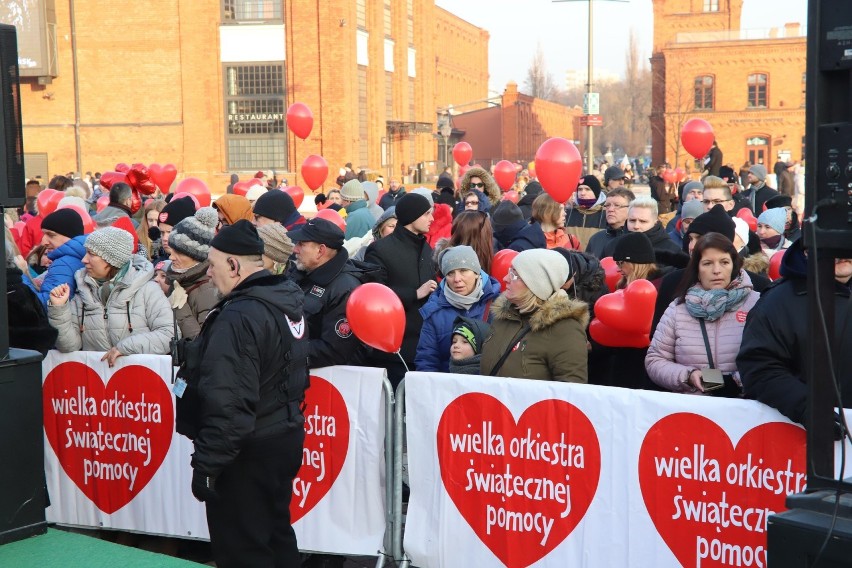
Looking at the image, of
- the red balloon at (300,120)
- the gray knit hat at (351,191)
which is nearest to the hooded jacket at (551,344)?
the gray knit hat at (351,191)

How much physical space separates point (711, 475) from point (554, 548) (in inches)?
36.8

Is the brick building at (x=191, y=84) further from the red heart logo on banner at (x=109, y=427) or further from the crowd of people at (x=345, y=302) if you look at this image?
the red heart logo on banner at (x=109, y=427)

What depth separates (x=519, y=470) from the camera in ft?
17.7

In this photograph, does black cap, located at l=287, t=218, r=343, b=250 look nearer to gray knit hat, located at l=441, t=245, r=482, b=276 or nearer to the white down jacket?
gray knit hat, located at l=441, t=245, r=482, b=276

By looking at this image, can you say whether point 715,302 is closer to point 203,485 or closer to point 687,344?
point 687,344

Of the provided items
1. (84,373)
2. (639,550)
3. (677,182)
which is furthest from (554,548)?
(677,182)

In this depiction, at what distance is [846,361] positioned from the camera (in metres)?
4.64

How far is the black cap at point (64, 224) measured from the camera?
7793 millimetres

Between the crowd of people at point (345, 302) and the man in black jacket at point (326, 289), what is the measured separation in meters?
0.01

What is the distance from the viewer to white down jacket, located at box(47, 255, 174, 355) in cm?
657

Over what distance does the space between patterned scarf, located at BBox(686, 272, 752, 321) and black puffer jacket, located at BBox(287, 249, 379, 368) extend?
6.53 feet

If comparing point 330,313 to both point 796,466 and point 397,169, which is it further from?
point 397,169

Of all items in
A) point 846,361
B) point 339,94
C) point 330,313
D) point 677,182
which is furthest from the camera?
point 339,94

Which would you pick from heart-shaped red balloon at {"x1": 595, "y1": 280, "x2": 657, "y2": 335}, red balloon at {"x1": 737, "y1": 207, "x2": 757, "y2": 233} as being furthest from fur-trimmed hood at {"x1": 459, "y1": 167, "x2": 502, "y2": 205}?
heart-shaped red balloon at {"x1": 595, "y1": 280, "x2": 657, "y2": 335}
